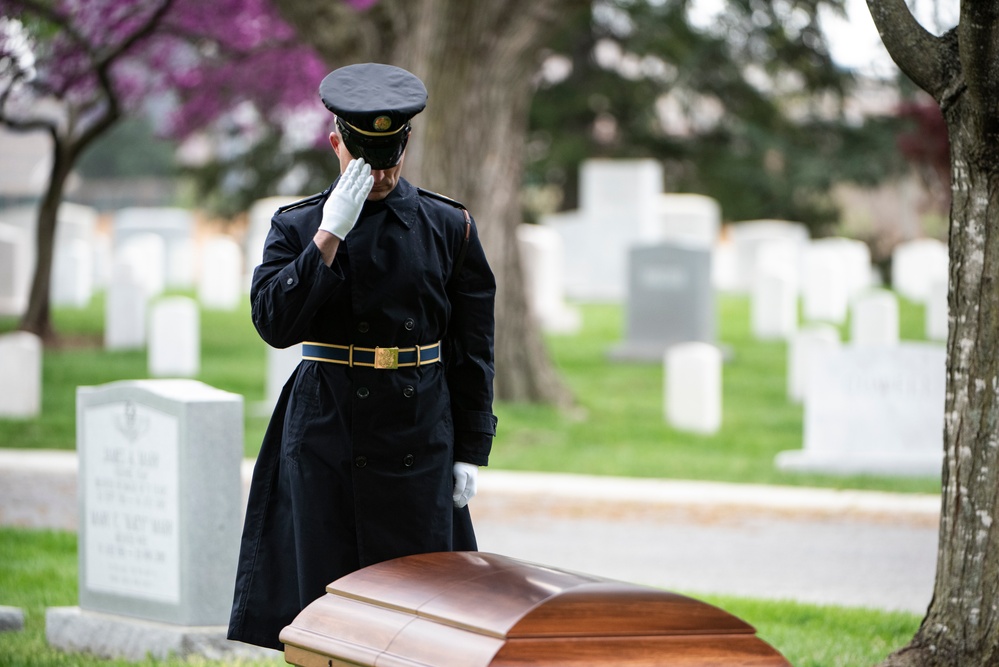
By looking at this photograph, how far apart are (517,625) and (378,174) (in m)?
1.39

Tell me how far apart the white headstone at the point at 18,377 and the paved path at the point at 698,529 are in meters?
2.08

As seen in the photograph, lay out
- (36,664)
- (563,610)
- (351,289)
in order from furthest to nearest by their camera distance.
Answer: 1. (36,664)
2. (351,289)
3. (563,610)

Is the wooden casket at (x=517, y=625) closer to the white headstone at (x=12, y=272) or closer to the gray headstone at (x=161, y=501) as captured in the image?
the gray headstone at (x=161, y=501)

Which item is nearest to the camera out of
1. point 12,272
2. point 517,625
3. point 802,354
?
point 517,625

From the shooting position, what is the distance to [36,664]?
16.3ft

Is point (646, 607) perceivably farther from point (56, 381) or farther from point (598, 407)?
point (56, 381)

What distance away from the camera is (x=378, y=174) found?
3.49 m

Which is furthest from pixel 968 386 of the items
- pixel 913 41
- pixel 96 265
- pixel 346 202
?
pixel 96 265

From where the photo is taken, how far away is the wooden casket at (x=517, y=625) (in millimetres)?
2510

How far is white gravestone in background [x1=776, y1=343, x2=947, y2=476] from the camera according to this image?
31.9 ft

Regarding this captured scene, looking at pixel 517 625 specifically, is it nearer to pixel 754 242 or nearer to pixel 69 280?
pixel 69 280

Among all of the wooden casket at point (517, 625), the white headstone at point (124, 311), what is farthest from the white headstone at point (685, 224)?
the wooden casket at point (517, 625)

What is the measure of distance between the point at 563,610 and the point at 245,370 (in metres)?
12.1

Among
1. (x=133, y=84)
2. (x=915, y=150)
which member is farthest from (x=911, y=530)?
(x=915, y=150)
